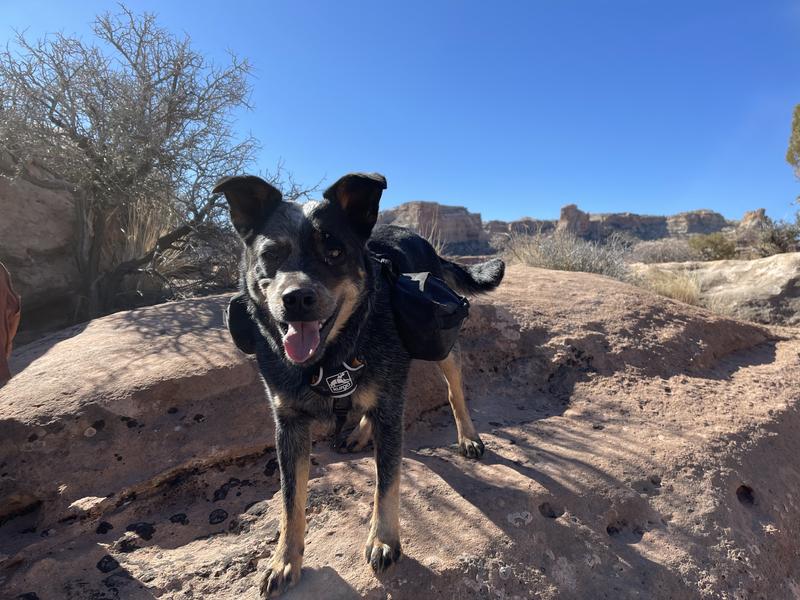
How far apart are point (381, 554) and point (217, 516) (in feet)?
3.78

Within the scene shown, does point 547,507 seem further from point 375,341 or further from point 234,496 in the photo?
point 234,496

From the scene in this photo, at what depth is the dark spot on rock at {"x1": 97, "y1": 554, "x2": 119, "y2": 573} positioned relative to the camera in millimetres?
2498

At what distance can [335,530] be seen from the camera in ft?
8.73

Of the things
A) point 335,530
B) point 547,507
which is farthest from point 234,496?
point 547,507

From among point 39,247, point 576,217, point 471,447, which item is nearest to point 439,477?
point 471,447

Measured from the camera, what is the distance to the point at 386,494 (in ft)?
8.22

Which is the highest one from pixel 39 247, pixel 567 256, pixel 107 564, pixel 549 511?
pixel 567 256

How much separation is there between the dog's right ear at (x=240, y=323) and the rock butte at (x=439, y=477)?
890 mm

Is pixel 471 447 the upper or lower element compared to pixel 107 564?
upper

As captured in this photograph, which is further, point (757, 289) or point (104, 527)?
point (757, 289)

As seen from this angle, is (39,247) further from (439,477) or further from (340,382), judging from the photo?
(439,477)

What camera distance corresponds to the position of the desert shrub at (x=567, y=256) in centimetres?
986

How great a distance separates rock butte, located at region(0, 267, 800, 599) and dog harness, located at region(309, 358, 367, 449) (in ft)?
2.23

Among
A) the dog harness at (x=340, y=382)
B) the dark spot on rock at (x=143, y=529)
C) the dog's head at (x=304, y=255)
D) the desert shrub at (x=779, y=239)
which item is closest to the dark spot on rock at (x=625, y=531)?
the dog harness at (x=340, y=382)
